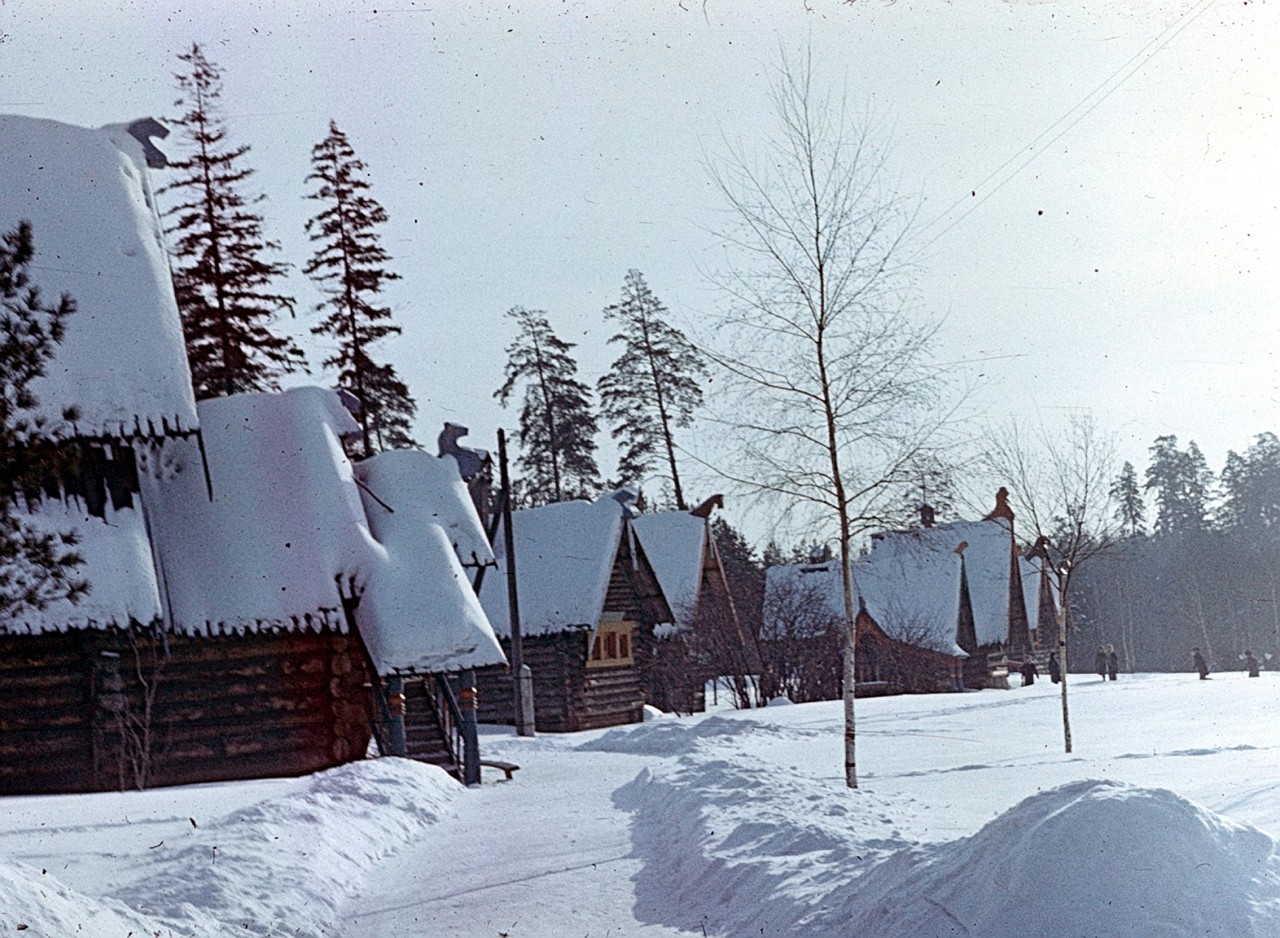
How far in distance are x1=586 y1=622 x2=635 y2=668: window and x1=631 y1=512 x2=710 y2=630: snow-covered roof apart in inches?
274

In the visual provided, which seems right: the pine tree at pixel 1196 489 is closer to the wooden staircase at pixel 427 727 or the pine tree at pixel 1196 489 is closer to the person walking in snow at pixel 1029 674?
the person walking in snow at pixel 1029 674

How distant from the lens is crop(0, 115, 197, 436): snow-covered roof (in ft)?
59.9

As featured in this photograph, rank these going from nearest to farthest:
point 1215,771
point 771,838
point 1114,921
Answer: point 1114,921
point 771,838
point 1215,771

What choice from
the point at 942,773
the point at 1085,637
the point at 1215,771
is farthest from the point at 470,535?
the point at 1085,637

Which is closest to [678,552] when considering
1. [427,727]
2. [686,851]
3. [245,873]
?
[427,727]

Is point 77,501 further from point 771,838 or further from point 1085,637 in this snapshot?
point 1085,637

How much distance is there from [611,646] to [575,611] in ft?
6.75

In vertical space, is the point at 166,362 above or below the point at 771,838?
above

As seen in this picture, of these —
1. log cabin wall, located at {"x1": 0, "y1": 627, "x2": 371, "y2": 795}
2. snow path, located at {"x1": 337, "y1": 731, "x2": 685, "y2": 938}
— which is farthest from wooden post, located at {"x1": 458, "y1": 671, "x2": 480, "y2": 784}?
snow path, located at {"x1": 337, "y1": 731, "x2": 685, "y2": 938}

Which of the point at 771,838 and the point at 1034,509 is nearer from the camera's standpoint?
the point at 771,838

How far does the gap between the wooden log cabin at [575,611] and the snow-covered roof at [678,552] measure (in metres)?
6.88

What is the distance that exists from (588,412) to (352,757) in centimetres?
2594

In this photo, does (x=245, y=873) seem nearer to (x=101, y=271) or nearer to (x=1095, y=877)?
(x=1095, y=877)

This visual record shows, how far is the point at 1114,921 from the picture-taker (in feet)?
18.9
